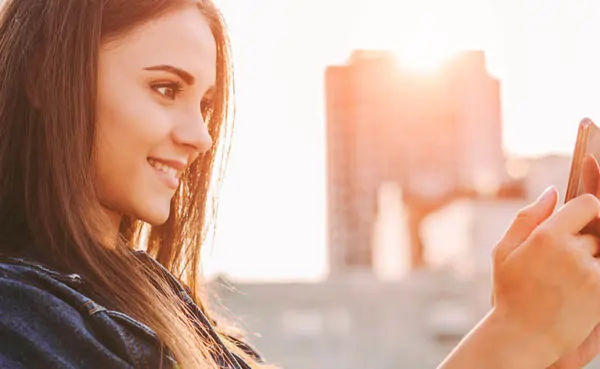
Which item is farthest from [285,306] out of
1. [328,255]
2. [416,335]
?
[328,255]

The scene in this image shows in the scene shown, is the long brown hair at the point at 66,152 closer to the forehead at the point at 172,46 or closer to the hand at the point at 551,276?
the forehead at the point at 172,46

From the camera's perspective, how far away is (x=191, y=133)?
1.25 meters

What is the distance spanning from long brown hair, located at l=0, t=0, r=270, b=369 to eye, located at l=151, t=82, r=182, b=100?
8 cm

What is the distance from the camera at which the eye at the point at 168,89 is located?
3.97 ft

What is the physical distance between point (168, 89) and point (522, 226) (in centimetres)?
50

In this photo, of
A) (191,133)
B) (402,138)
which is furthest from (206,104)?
(402,138)

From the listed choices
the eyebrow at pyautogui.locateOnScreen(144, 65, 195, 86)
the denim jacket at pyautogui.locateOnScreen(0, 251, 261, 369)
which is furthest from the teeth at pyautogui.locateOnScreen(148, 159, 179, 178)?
the denim jacket at pyautogui.locateOnScreen(0, 251, 261, 369)

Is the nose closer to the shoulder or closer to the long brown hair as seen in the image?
the long brown hair

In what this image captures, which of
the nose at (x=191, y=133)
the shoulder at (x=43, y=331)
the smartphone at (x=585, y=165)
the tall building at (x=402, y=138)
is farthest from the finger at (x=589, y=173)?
the tall building at (x=402, y=138)

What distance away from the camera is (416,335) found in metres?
19.4

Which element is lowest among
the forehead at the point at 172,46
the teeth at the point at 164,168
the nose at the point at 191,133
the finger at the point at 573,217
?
the finger at the point at 573,217

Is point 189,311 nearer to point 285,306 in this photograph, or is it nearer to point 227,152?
point 227,152

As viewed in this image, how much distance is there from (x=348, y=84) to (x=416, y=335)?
12.7 metres

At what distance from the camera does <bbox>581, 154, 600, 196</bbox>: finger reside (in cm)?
115
